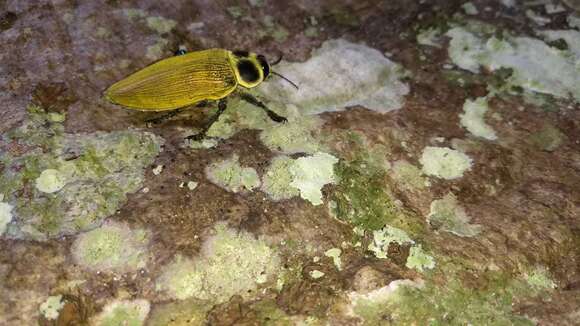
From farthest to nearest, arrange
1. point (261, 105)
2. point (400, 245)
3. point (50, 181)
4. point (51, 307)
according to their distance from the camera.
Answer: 1. point (261, 105)
2. point (400, 245)
3. point (50, 181)
4. point (51, 307)

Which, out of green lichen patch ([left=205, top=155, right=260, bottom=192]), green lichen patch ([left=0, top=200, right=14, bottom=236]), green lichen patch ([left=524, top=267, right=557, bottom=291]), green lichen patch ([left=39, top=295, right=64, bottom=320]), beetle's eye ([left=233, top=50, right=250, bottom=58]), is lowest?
green lichen patch ([left=524, top=267, right=557, bottom=291])

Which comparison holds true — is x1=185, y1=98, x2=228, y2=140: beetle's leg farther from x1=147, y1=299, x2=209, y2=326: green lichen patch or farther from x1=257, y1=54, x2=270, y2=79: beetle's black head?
x1=147, y1=299, x2=209, y2=326: green lichen patch

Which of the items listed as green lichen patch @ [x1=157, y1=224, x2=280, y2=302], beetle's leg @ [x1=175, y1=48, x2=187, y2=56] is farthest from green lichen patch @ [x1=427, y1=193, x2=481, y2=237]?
beetle's leg @ [x1=175, y1=48, x2=187, y2=56]

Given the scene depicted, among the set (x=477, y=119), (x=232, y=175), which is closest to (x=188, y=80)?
(x=232, y=175)

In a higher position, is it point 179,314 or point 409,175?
point 409,175

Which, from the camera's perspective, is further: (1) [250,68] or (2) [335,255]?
(1) [250,68]

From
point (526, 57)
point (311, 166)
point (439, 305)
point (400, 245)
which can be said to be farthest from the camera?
point (526, 57)

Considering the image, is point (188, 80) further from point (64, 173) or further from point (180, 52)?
point (64, 173)
